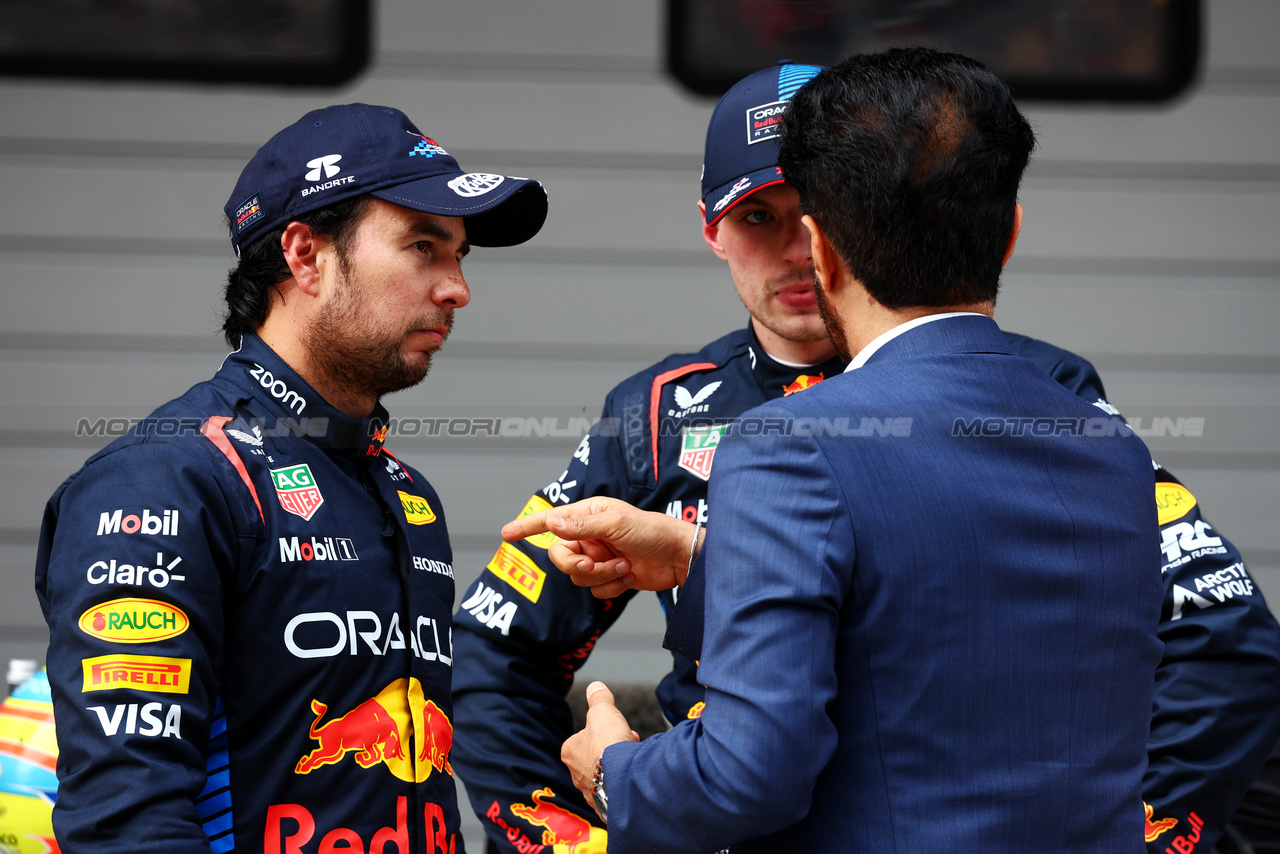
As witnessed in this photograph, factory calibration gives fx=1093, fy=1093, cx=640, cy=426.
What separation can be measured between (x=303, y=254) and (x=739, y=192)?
80 cm

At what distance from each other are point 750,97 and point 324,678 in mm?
1358

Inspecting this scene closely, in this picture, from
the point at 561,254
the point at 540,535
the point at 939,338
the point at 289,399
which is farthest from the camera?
the point at 561,254

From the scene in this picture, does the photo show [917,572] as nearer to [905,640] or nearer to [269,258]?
[905,640]

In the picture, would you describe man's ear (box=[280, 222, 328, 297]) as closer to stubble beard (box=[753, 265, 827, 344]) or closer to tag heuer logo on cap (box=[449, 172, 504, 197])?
tag heuer logo on cap (box=[449, 172, 504, 197])

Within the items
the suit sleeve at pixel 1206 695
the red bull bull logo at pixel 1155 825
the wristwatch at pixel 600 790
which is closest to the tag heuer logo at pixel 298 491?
the wristwatch at pixel 600 790

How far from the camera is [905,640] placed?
1.07 meters

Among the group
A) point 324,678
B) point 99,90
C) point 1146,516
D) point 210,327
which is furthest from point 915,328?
point 99,90

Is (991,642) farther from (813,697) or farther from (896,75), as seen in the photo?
(896,75)

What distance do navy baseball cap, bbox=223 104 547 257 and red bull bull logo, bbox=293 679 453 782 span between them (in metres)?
0.73

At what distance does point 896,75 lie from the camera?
3.88ft

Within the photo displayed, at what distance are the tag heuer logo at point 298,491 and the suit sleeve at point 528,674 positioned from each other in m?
0.73

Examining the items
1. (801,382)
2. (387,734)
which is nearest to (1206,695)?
(801,382)

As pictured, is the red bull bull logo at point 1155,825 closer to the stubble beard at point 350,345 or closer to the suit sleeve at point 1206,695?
the suit sleeve at point 1206,695

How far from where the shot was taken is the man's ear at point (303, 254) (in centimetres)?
168
